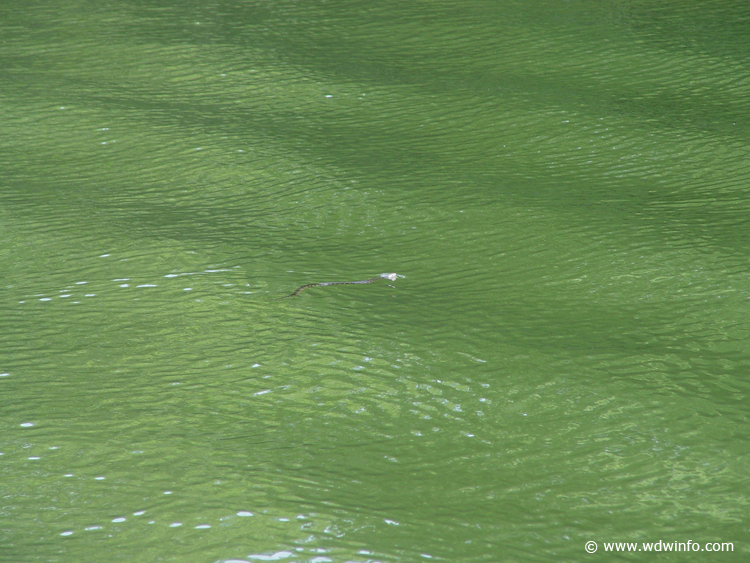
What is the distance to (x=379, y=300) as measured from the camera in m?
1.59

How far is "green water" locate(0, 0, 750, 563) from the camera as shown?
107cm

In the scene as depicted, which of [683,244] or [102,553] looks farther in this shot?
[683,244]

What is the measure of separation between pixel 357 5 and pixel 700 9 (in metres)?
1.47

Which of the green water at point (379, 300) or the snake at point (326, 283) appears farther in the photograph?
the snake at point (326, 283)

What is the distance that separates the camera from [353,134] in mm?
2402

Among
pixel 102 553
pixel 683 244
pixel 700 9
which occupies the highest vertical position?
pixel 700 9

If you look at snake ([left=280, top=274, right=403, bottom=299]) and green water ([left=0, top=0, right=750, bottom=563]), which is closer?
green water ([left=0, top=0, right=750, bottom=563])

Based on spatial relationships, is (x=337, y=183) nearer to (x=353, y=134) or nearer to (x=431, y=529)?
(x=353, y=134)

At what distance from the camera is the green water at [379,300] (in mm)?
1073

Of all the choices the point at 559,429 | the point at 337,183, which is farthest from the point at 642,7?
the point at 559,429

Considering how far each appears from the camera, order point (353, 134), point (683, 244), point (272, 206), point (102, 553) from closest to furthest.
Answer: point (102, 553), point (683, 244), point (272, 206), point (353, 134)

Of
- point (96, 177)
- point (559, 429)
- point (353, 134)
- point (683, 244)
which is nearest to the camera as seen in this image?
point (559, 429)

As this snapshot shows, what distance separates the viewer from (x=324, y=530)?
1.02m

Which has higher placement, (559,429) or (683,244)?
(683,244)
